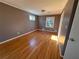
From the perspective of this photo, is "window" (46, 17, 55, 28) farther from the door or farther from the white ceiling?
the door

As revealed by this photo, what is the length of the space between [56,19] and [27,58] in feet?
19.9

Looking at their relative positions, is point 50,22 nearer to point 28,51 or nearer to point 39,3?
point 39,3

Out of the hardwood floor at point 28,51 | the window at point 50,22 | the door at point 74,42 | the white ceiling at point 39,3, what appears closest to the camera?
the door at point 74,42

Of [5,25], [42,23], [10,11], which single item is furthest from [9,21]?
[42,23]

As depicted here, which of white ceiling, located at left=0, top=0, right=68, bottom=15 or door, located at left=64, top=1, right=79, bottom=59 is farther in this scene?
white ceiling, located at left=0, top=0, right=68, bottom=15

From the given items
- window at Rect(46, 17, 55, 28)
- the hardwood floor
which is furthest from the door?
window at Rect(46, 17, 55, 28)

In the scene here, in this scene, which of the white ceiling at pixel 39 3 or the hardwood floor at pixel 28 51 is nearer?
the hardwood floor at pixel 28 51

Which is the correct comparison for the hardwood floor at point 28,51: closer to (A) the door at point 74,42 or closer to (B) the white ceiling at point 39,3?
(A) the door at point 74,42

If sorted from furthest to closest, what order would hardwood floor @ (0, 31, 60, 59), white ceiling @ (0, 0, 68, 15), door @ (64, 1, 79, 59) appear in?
white ceiling @ (0, 0, 68, 15)
hardwood floor @ (0, 31, 60, 59)
door @ (64, 1, 79, 59)

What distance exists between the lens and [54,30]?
23.5 ft

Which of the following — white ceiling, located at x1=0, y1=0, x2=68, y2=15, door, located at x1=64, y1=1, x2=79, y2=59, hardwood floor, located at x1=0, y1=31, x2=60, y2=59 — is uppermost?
white ceiling, located at x1=0, y1=0, x2=68, y2=15

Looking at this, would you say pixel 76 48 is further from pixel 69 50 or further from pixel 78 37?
pixel 78 37

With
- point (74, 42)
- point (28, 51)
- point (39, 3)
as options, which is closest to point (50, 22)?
point (39, 3)

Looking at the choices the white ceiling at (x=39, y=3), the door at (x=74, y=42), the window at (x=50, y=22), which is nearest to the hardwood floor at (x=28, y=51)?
the door at (x=74, y=42)
